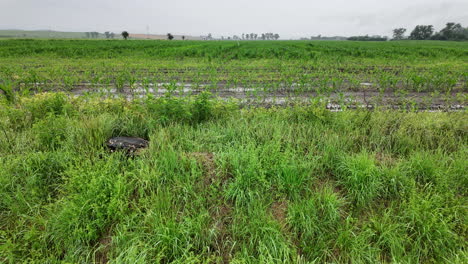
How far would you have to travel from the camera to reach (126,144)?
3410 mm

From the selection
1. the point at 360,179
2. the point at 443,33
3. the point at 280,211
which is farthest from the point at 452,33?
the point at 280,211

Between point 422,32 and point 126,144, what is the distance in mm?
99504

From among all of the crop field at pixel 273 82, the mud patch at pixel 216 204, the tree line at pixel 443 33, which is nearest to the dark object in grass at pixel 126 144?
the mud patch at pixel 216 204

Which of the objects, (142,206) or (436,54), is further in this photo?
(436,54)

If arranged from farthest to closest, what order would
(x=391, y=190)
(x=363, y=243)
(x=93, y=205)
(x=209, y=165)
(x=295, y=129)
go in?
1. (x=295, y=129)
2. (x=209, y=165)
3. (x=391, y=190)
4. (x=93, y=205)
5. (x=363, y=243)

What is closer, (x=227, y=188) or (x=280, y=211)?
(x=280, y=211)

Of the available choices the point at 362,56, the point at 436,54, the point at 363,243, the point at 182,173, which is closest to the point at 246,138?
the point at 182,173

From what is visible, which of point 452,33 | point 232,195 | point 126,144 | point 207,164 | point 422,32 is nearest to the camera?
point 232,195

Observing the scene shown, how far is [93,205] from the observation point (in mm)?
2342

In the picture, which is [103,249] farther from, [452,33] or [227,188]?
[452,33]

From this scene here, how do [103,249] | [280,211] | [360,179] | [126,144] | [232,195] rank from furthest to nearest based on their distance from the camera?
[126,144] → [360,179] → [232,195] → [280,211] → [103,249]

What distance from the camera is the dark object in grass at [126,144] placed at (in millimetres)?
3361

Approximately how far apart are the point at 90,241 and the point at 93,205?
1.22ft

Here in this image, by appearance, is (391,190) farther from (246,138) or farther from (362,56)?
(362,56)
